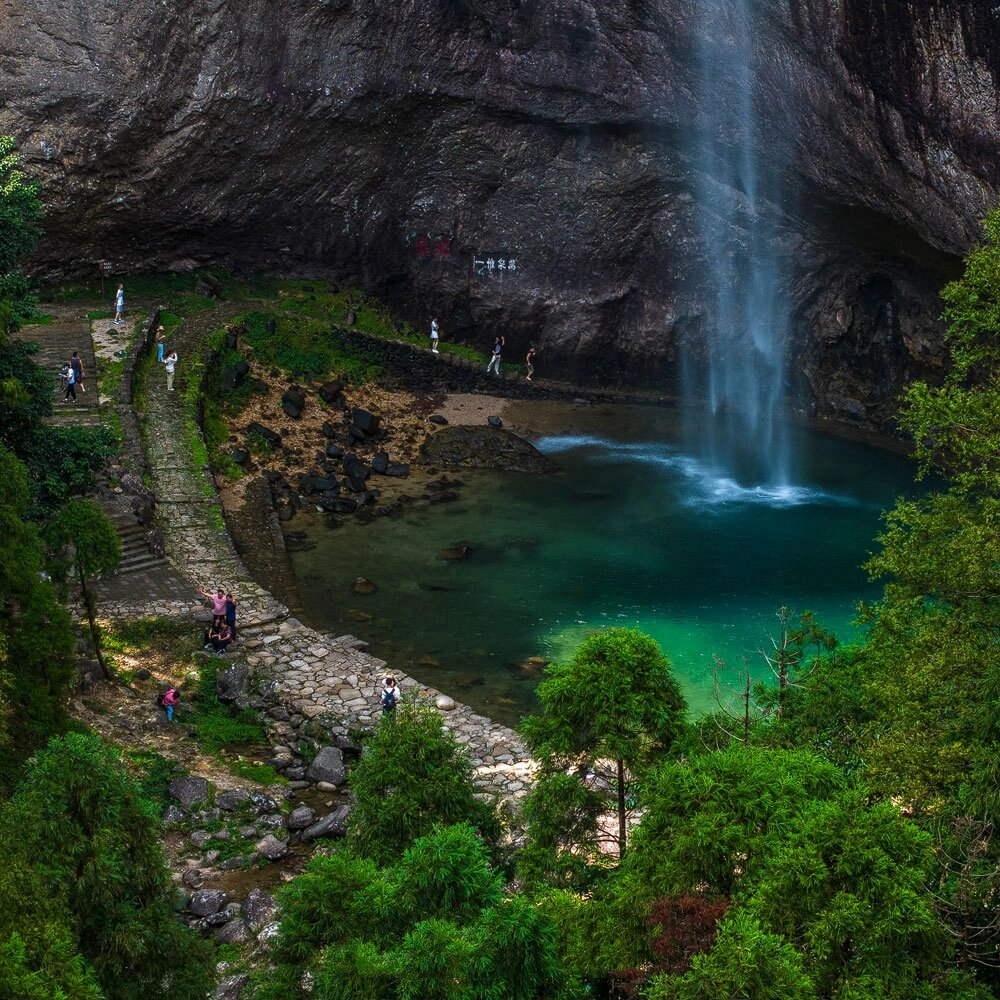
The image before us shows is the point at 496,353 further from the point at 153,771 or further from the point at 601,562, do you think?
the point at 153,771

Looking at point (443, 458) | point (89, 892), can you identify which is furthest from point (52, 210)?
point (89, 892)

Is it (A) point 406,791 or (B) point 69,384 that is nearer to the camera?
(A) point 406,791

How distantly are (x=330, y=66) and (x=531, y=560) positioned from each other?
839 inches

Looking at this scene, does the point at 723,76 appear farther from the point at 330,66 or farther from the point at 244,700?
the point at 244,700

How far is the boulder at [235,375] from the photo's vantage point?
43562 millimetres

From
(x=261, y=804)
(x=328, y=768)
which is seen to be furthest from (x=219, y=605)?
(x=261, y=804)

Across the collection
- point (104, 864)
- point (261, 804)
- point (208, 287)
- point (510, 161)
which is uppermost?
point (510, 161)

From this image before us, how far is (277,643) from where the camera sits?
28.2 meters

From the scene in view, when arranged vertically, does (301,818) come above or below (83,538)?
below

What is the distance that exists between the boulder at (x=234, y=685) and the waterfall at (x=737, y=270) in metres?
22.4

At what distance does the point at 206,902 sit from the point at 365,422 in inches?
1048

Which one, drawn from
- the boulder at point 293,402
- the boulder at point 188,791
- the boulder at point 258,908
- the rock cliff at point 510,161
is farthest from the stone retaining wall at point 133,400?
the boulder at point 258,908

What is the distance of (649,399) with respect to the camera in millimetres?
50688

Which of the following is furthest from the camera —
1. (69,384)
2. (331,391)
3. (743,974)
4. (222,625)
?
(331,391)
